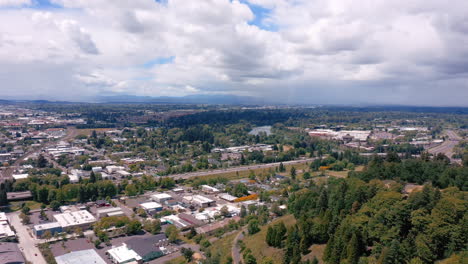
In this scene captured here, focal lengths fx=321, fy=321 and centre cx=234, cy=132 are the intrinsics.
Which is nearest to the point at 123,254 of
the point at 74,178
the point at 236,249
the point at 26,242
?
the point at 236,249

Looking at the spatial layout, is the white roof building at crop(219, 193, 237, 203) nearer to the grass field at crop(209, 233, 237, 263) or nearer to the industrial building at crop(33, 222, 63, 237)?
the grass field at crop(209, 233, 237, 263)

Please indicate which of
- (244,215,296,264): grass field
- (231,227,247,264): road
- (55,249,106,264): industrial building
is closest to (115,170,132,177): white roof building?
(55,249,106,264): industrial building

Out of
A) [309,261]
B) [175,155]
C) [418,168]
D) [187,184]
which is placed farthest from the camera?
[175,155]

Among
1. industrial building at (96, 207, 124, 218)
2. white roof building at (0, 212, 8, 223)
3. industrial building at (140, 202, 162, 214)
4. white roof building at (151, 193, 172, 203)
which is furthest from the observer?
white roof building at (151, 193, 172, 203)

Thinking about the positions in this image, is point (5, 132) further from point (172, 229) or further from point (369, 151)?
point (369, 151)

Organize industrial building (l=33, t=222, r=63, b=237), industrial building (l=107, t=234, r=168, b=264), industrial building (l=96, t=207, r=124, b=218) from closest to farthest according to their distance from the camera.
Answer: industrial building (l=107, t=234, r=168, b=264)
industrial building (l=33, t=222, r=63, b=237)
industrial building (l=96, t=207, r=124, b=218)

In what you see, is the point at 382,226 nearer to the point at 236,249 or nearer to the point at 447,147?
the point at 236,249

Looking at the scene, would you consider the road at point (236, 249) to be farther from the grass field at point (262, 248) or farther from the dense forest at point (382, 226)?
the dense forest at point (382, 226)

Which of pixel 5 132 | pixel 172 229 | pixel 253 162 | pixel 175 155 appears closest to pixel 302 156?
pixel 253 162
